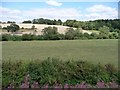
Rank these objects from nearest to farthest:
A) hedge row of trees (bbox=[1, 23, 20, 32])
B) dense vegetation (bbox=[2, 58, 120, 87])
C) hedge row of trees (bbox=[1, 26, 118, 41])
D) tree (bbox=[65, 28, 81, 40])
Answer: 1. dense vegetation (bbox=[2, 58, 120, 87])
2. hedge row of trees (bbox=[1, 23, 20, 32])
3. hedge row of trees (bbox=[1, 26, 118, 41])
4. tree (bbox=[65, 28, 81, 40])

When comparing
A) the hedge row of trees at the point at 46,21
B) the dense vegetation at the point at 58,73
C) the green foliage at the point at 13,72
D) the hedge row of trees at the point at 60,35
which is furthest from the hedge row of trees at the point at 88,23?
the green foliage at the point at 13,72

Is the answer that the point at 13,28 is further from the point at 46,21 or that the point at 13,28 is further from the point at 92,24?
the point at 92,24

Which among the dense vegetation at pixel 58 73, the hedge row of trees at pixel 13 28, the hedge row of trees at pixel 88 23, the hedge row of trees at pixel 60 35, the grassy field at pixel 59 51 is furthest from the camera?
the hedge row of trees at pixel 60 35

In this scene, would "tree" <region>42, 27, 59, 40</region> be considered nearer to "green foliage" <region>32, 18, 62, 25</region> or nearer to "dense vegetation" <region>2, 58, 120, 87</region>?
"green foliage" <region>32, 18, 62, 25</region>

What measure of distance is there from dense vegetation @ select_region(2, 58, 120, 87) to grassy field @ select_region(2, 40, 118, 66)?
39.7 inches

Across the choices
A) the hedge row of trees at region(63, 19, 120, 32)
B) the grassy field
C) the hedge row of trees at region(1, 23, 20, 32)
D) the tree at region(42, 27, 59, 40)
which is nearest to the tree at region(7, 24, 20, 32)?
the hedge row of trees at region(1, 23, 20, 32)

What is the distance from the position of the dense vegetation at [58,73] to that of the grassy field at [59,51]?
3.31ft

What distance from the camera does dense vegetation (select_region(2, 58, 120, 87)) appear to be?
288cm

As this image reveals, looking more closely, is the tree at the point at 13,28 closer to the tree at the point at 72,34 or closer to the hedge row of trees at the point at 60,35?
the hedge row of trees at the point at 60,35

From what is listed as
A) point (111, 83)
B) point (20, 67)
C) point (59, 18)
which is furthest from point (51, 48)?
point (111, 83)

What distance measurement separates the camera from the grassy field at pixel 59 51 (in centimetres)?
425

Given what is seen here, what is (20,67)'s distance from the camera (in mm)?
3039

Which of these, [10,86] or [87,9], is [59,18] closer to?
[87,9]

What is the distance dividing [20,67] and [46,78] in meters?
0.38
